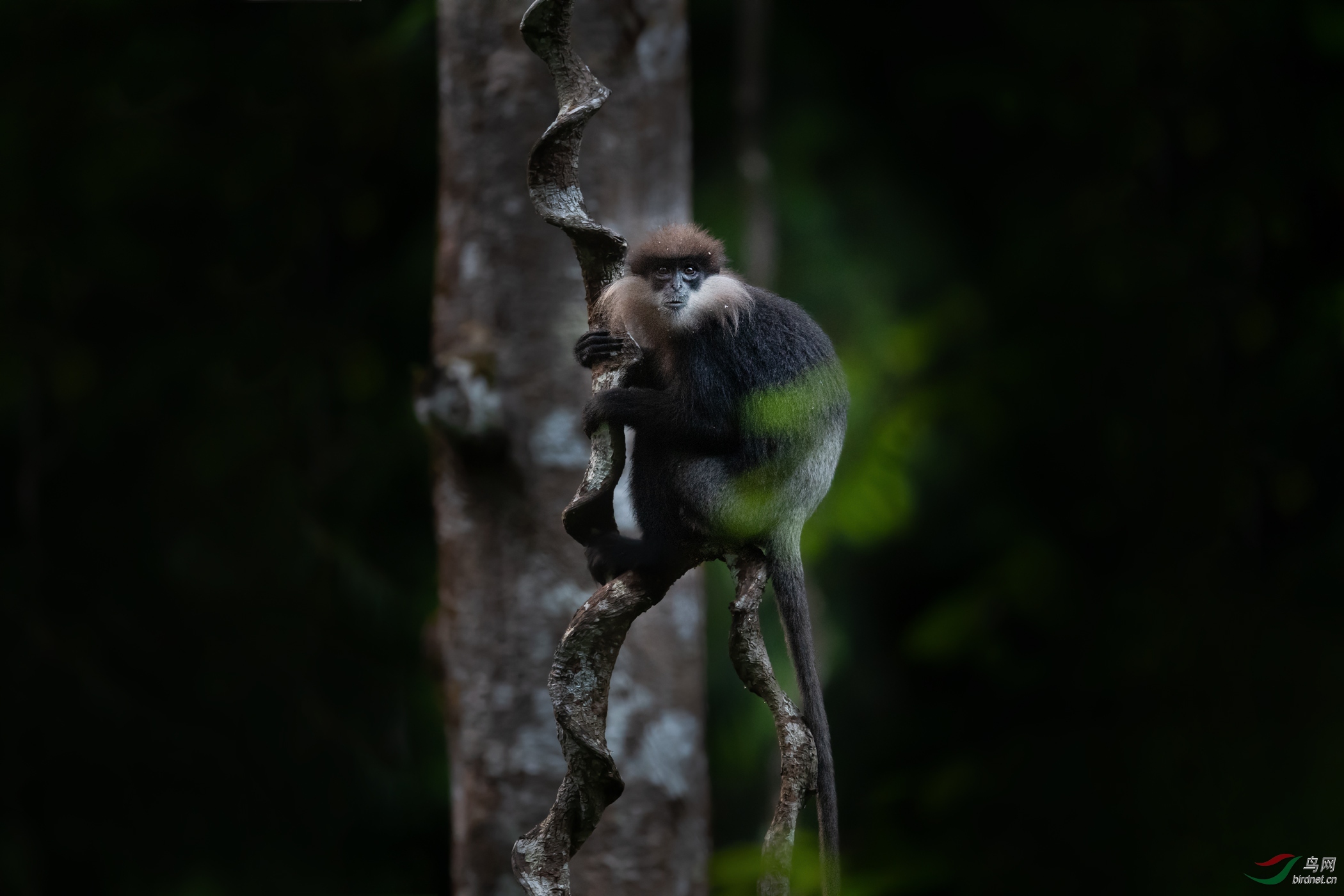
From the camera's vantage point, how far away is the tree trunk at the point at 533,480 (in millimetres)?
2336

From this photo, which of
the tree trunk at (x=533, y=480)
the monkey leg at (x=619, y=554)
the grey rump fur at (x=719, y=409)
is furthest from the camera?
the tree trunk at (x=533, y=480)

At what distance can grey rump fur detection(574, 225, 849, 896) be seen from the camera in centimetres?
129

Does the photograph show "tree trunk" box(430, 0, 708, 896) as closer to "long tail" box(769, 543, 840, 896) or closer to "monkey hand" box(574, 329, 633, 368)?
"long tail" box(769, 543, 840, 896)

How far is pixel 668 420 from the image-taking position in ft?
4.33

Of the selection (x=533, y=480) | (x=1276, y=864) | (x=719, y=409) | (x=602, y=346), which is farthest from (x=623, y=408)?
(x=533, y=480)

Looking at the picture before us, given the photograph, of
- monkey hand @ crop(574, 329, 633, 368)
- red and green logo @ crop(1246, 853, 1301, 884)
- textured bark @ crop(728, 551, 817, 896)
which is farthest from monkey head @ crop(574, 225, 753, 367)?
red and green logo @ crop(1246, 853, 1301, 884)

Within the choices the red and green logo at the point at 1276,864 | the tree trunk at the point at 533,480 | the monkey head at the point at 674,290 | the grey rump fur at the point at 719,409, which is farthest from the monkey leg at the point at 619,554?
the tree trunk at the point at 533,480

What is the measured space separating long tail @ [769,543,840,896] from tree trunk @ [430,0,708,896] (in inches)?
40.7

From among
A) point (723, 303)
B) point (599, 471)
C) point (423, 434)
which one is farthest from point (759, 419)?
point (423, 434)

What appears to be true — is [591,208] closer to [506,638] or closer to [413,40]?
[506,638]

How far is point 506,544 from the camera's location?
7.73 ft

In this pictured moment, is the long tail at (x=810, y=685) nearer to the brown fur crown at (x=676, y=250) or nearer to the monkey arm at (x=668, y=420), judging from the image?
the monkey arm at (x=668, y=420)

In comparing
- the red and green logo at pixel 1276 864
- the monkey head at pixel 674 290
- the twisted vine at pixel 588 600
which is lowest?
the red and green logo at pixel 1276 864

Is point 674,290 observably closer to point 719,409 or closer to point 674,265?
point 674,265
